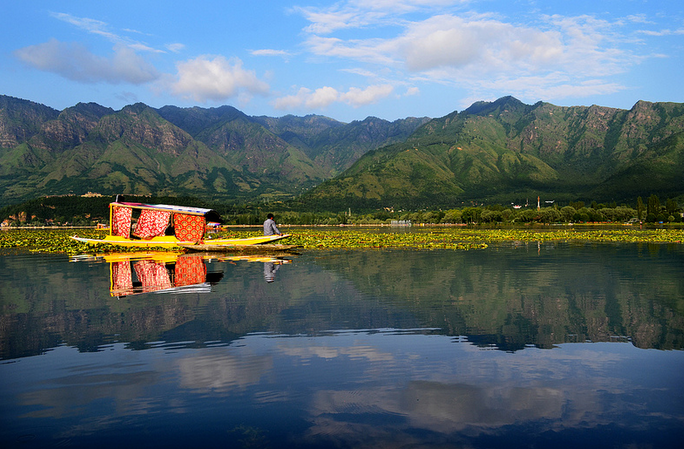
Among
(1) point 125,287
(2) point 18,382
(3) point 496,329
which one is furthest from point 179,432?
(1) point 125,287

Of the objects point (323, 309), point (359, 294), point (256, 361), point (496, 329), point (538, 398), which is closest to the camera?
point (538, 398)

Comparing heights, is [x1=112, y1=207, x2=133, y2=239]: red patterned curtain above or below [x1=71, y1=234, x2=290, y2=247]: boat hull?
above

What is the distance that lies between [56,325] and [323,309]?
10.5 meters

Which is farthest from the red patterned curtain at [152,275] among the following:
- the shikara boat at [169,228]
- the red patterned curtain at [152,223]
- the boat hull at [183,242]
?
the red patterned curtain at [152,223]

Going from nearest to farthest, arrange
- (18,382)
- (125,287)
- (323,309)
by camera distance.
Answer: (18,382), (323,309), (125,287)

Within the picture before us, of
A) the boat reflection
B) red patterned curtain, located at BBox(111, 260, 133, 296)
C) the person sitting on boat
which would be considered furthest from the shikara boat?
red patterned curtain, located at BBox(111, 260, 133, 296)

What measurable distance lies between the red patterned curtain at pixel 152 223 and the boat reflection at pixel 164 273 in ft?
8.02

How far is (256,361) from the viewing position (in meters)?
13.5

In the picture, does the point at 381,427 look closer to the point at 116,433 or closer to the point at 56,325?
the point at 116,433

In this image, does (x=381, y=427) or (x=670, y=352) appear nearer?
(x=381, y=427)

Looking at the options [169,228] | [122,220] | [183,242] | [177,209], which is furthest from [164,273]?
[122,220]

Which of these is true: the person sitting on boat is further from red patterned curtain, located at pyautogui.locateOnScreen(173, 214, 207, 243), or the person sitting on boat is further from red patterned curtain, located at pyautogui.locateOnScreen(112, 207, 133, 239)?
red patterned curtain, located at pyautogui.locateOnScreen(112, 207, 133, 239)

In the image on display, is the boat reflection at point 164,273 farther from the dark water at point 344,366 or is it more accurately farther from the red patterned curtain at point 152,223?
the red patterned curtain at point 152,223

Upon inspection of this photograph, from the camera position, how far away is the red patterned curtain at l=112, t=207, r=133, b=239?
53062 millimetres
